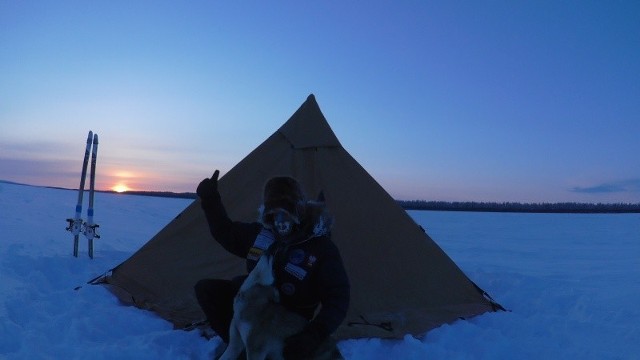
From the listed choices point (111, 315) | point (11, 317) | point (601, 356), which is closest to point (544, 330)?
point (601, 356)

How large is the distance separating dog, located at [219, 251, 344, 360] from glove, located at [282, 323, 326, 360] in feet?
0.13

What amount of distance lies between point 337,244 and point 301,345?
2111mm

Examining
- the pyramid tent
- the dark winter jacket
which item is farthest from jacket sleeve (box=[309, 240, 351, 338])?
the pyramid tent

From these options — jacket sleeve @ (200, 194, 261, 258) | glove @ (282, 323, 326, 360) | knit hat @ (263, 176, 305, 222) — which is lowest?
glove @ (282, 323, 326, 360)

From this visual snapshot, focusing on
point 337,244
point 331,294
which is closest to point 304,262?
point 331,294

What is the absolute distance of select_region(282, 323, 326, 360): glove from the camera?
2.52m

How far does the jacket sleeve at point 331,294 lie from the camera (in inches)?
104

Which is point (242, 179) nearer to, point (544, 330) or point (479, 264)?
point (544, 330)

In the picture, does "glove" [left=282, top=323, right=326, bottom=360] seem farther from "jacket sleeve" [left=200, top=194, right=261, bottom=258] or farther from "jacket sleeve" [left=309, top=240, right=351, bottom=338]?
"jacket sleeve" [left=200, top=194, right=261, bottom=258]

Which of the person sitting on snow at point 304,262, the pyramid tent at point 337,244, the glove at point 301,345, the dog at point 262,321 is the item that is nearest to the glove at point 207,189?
the person sitting on snow at point 304,262

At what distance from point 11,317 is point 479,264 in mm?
7403

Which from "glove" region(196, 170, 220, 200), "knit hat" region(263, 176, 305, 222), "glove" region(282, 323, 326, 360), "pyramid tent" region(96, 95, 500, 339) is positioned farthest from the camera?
"pyramid tent" region(96, 95, 500, 339)

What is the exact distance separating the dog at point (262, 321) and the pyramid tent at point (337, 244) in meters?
1.82

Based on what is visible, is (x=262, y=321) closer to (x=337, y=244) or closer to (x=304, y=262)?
(x=304, y=262)
